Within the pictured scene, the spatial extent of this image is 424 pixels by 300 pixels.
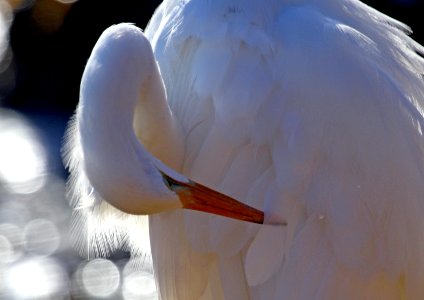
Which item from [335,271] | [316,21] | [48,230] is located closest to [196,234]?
[335,271]

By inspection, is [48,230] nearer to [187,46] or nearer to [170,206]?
[187,46]

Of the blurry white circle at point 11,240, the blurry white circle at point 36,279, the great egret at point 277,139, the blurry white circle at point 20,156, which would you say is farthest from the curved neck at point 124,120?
the blurry white circle at point 20,156

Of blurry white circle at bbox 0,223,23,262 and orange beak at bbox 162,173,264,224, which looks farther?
blurry white circle at bbox 0,223,23,262

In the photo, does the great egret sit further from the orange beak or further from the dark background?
the dark background

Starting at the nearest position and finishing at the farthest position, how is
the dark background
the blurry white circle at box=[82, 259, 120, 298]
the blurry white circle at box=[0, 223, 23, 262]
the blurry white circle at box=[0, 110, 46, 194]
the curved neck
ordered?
the curved neck
the blurry white circle at box=[82, 259, 120, 298]
the blurry white circle at box=[0, 223, 23, 262]
the blurry white circle at box=[0, 110, 46, 194]
the dark background

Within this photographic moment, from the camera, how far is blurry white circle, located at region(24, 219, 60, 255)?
22.2 ft

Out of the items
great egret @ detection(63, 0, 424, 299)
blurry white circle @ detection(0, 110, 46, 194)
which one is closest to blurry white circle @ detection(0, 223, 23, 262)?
blurry white circle @ detection(0, 110, 46, 194)

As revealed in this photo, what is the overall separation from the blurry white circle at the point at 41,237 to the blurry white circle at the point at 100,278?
27 centimetres

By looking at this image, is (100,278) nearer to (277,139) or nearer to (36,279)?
(36,279)

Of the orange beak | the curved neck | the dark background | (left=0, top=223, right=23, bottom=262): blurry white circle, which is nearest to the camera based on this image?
the curved neck

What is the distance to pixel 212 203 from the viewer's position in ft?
9.77

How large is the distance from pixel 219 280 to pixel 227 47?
2.29 feet

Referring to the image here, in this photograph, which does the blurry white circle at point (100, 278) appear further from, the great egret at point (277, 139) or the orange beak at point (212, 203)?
the orange beak at point (212, 203)

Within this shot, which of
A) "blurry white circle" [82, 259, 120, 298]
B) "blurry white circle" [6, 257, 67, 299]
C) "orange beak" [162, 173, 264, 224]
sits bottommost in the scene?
"blurry white circle" [6, 257, 67, 299]
